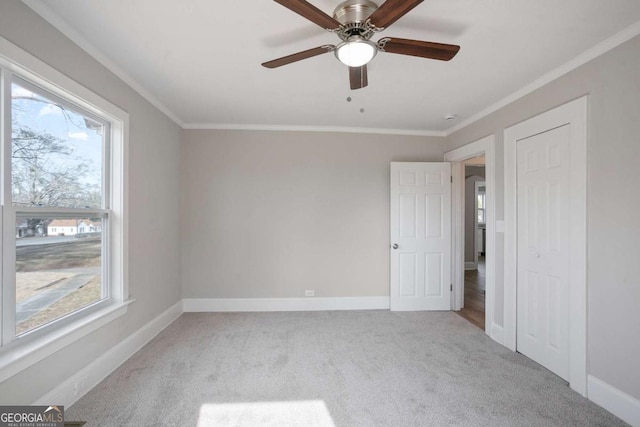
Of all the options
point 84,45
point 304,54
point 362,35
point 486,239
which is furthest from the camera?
point 486,239

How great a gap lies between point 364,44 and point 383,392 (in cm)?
237

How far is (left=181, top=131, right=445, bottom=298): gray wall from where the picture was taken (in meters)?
3.80

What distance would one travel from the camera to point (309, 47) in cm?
205

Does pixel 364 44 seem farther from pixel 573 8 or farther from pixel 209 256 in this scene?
pixel 209 256

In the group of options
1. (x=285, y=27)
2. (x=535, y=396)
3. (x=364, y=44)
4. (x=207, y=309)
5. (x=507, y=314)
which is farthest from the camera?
(x=207, y=309)

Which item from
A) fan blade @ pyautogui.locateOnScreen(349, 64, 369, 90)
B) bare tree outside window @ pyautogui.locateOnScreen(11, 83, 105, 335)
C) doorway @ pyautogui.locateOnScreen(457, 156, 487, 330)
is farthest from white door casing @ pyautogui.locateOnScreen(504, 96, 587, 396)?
bare tree outside window @ pyautogui.locateOnScreen(11, 83, 105, 335)

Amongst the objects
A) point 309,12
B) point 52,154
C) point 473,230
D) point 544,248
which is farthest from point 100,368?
point 473,230

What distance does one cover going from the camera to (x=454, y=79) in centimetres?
249

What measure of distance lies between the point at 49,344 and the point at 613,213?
12.4 ft

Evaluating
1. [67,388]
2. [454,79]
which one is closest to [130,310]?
[67,388]

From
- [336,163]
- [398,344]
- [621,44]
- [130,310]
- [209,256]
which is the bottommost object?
[398,344]

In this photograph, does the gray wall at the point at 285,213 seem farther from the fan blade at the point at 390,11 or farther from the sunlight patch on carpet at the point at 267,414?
the fan blade at the point at 390,11

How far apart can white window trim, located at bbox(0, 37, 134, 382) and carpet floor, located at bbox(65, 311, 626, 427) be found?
0.51 m

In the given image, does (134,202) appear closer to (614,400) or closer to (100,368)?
(100,368)
